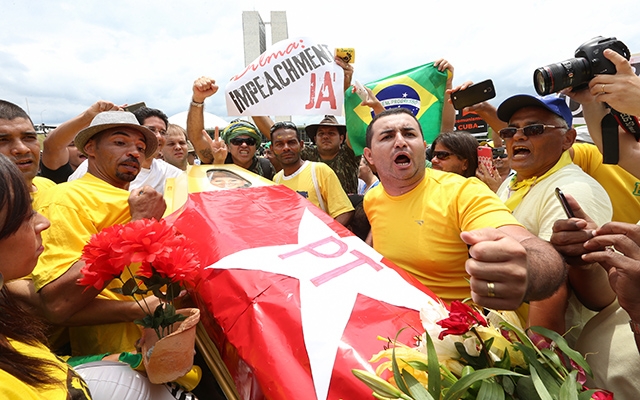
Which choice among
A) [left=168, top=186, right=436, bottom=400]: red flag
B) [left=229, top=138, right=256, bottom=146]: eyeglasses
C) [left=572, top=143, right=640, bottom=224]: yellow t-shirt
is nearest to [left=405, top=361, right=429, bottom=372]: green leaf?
[left=168, top=186, right=436, bottom=400]: red flag

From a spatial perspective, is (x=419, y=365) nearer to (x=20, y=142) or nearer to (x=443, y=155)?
(x=443, y=155)

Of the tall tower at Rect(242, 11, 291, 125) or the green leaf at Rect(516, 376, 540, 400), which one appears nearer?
the green leaf at Rect(516, 376, 540, 400)

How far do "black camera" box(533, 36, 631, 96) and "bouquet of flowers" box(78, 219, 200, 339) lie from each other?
2.00m

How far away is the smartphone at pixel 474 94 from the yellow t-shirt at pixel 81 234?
116 inches

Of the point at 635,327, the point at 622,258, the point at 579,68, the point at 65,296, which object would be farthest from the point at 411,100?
the point at 65,296

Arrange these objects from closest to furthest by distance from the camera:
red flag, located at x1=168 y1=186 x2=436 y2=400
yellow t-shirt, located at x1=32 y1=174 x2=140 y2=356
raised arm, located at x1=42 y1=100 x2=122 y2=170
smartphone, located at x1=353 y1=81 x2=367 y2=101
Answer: red flag, located at x1=168 y1=186 x2=436 y2=400
yellow t-shirt, located at x1=32 y1=174 x2=140 y2=356
raised arm, located at x1=42 y1=100 x2=122 y2=170
smartphone, located at x1=353 y1=81 x2=367 y2=101

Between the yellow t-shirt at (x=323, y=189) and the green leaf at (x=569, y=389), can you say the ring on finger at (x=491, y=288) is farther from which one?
the yellow t-shirt at (x=323, y=189)

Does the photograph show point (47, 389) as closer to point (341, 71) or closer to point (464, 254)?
point (464, 254)

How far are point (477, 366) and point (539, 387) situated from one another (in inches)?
7.3

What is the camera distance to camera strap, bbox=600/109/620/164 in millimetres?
2053

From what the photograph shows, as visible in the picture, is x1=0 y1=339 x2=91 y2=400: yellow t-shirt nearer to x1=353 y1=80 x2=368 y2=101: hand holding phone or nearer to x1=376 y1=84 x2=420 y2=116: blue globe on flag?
x1=353 y1=80 x2=368 y2=101: hand holding phone

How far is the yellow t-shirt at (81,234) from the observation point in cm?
183

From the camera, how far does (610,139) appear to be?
81.4 inches

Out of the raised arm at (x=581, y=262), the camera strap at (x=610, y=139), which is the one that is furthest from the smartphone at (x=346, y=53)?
the raised arm at (x=581, y=262)
